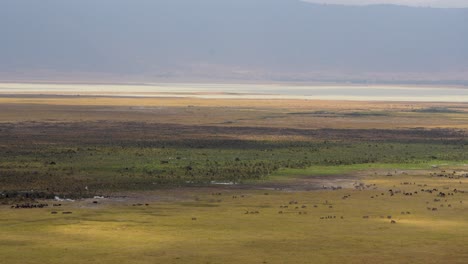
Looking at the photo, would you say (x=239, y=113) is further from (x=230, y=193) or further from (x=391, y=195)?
(x=391, y=195)

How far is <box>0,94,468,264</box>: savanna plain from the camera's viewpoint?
84.7 feet

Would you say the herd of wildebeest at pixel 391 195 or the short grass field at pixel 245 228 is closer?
the short grass field at pixel 245 228

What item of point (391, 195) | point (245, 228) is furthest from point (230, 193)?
point (245, 228)

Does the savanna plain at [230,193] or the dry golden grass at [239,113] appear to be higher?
the dry golden grass at [239,113]

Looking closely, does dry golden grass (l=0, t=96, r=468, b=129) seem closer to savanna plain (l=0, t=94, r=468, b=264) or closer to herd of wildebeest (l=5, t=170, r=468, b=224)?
savanna plain (l=0, t=94, r=468, b=264)

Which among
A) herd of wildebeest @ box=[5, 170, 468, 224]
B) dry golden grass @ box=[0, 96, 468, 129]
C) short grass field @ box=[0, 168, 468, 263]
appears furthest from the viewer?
dry golden grass @ box=[0, 96, 468, 129]

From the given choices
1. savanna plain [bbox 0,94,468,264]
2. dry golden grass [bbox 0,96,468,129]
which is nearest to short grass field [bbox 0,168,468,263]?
savanna plain [bbox 0,94,468,264]

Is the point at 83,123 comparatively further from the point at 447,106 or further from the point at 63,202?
the point at 447,106

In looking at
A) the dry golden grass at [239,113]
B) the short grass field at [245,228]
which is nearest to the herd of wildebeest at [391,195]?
the short grass field at [245,228]

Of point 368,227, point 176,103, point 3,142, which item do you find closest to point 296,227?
point 368,227

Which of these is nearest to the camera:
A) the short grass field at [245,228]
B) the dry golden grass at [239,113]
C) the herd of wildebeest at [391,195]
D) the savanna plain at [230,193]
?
the short grass field at [245,228]

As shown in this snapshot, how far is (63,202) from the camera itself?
34375 millimetres

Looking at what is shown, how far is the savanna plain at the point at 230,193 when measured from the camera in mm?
25812

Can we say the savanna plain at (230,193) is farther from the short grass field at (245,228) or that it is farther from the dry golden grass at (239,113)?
the dry golden grass at (239,113)
